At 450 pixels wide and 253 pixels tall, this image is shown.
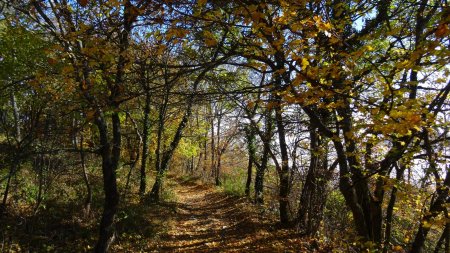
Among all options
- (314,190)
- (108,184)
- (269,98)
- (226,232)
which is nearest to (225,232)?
(226,232)

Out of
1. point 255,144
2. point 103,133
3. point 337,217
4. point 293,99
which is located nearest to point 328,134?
point 293,99

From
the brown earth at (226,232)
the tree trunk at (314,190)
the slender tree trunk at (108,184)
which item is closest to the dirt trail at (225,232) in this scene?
the brown earth at (226,232)

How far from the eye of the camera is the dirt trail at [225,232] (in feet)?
27.6

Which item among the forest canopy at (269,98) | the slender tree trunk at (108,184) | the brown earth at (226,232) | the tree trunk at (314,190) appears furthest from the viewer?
the brown earth at (226,232)

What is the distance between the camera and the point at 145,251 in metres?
8.36

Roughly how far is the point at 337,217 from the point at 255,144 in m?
6.12

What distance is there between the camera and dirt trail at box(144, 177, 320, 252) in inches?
331

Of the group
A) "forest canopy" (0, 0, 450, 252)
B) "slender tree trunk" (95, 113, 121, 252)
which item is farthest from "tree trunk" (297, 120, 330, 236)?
"slender tree trunk" (95, 113, 121, 252)

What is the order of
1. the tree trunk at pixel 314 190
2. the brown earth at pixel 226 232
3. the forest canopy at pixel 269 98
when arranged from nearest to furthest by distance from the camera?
the forest canopy at pixel 269 98
the tree trunk at pixel 314 190
the brown earth at pixel 226 232

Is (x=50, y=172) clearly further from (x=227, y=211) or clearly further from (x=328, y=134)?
(x=328, y=134)

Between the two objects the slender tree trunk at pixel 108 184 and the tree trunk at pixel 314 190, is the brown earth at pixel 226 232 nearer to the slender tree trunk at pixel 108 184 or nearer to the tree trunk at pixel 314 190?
the tree trunk at pixel 314 190

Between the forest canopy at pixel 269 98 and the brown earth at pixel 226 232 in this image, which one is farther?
the brown earth at pixel 226 232

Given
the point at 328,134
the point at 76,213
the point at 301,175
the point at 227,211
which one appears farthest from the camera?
the point at 227,211

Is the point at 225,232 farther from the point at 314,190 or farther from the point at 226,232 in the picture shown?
the point at 314,190
